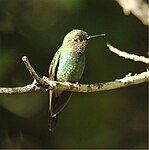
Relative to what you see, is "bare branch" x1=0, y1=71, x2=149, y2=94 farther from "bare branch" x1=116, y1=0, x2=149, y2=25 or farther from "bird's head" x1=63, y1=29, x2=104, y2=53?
"bird's head" x1=63, y1=29, x2=104, y2=53

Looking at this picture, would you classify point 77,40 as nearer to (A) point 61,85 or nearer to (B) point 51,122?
(B) point 51,122

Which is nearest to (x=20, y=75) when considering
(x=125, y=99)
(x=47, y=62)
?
(x=47, y=62)

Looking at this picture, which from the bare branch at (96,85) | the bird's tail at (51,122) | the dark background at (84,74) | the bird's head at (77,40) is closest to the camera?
the bare branch at (96,85)

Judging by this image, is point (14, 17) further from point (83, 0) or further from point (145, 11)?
point (145, 11)

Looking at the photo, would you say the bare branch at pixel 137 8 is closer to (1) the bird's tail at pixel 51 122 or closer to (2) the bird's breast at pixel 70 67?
(2) the bird's breast at pixel 70 67

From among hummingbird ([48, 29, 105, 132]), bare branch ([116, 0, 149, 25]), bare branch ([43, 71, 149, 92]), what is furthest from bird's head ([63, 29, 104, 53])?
bare branch ([43, 71, 149, 92])

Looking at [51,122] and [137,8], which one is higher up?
[137,8]

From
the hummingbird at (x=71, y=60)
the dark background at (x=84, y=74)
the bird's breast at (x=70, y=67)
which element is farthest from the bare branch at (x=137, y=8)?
the dark background at (x=84, y=74)

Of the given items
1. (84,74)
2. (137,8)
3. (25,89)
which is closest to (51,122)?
(25,89)
